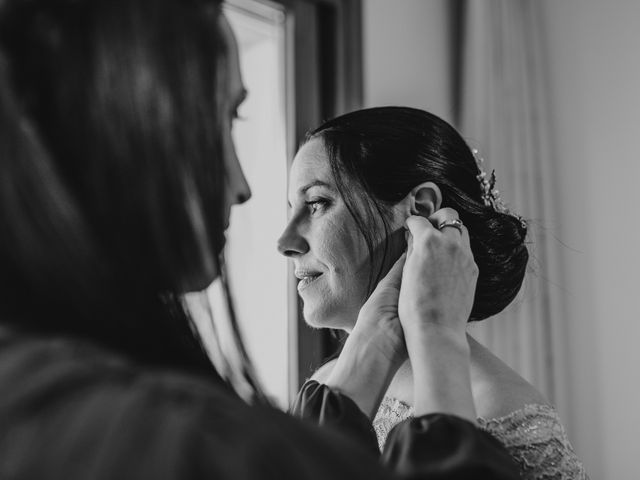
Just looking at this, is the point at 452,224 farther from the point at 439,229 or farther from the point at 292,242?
the point at 292,242

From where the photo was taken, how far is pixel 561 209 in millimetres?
2885

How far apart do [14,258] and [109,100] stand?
0.13 metres

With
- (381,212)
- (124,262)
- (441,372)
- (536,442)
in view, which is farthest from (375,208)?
(124,262)

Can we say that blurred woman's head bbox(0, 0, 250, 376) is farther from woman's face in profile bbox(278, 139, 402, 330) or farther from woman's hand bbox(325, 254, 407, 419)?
woman's face in profile bbox(278, 139, 402, 330)

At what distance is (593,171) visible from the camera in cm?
283

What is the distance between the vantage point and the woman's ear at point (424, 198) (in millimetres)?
1516

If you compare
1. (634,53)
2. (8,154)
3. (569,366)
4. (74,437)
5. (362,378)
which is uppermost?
(634,53)

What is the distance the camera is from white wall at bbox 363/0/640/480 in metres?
2.69

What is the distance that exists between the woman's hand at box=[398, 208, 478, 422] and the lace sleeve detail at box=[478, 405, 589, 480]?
22 cm

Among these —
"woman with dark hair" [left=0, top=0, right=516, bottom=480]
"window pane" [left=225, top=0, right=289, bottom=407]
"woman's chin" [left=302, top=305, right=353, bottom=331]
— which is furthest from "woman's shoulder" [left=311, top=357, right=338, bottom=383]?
"woman with dark hair" [left=0, top=0, right=516, bottom=480]

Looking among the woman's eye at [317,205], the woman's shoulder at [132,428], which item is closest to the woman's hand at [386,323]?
the woman's eye at [317,205]

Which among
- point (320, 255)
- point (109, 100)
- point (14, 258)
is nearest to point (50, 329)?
point (14, 258)

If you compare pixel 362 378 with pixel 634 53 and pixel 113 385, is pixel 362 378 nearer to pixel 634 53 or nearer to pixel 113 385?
pixel 113 385

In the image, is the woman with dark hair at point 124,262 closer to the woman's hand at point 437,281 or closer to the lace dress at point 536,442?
the woman's hand at point 437,281
